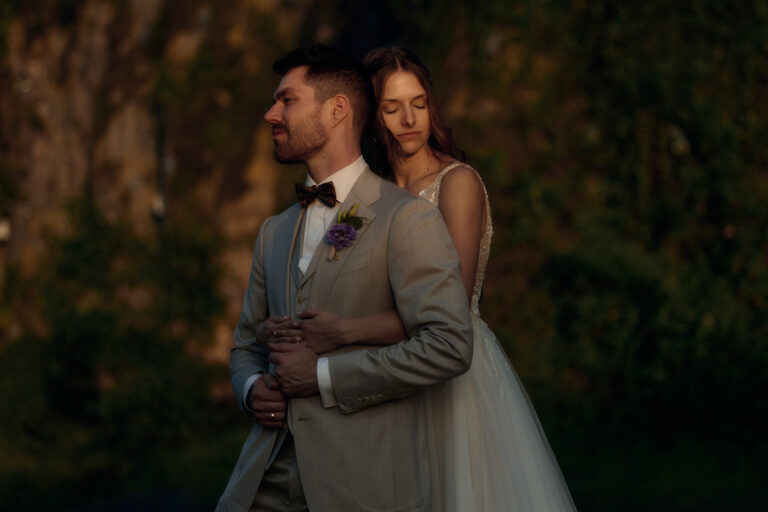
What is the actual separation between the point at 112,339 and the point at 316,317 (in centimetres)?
734

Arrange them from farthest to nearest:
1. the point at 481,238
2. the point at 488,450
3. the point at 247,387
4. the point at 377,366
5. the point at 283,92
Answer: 1. the point at 481,238
2. the point at 488,450
3. the point at 283,92
4. the point at 247,387
5. the point at 377,366

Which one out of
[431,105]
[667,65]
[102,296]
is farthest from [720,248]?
[102,296]

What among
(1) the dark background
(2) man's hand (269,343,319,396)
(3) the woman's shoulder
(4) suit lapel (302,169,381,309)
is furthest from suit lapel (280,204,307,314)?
(1) the dark background

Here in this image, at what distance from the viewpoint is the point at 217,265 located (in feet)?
32.9

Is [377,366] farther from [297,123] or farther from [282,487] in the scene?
[297,123]

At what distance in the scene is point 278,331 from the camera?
300 centimetres

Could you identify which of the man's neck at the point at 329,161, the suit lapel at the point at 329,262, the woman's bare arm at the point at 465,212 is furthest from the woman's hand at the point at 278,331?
the woman's bare arm at the point at 465,212

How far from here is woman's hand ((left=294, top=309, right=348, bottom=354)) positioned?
115 inches

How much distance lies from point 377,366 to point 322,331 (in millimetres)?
234

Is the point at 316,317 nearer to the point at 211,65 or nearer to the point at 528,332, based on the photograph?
the point at 528,332

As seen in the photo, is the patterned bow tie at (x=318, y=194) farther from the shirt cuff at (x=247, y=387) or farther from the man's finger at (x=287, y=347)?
the shirt cuff at (x=247, y=387)

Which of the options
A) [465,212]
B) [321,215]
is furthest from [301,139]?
[465,212]

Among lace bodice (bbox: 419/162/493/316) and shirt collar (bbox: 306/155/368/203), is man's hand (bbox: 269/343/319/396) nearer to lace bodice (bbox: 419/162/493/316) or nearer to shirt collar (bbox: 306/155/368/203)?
shirt collar (bbox: 306/155/368/203)

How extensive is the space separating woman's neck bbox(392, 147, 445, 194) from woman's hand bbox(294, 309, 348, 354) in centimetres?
140
